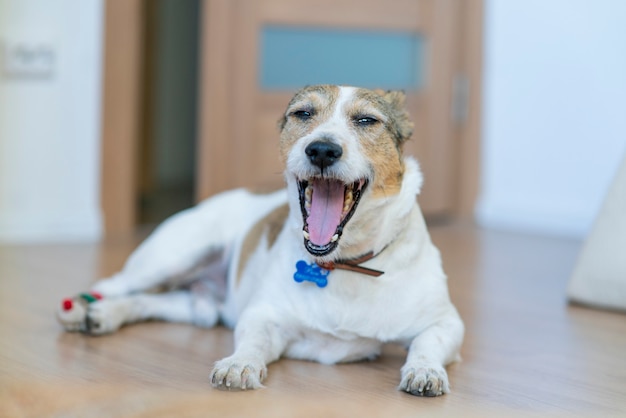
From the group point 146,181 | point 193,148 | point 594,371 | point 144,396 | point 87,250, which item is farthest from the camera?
point 193,148

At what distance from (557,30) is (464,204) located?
100 centimetres

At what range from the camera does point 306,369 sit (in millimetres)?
2217

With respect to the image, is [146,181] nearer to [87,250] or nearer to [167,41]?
[167,41]

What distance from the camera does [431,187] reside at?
16.6 feet

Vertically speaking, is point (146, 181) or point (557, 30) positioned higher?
point (557, 30)

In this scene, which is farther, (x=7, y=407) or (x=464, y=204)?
(x=464, y=204)

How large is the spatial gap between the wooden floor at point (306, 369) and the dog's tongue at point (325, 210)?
1.05 feet

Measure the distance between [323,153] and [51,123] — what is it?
7.68ft

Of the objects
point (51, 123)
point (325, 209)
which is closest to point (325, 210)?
point (325, 209)

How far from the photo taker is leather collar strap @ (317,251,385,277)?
219cm

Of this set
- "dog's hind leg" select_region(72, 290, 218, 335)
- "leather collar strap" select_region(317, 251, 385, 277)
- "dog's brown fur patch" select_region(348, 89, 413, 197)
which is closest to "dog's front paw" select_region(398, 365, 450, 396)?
"leather collar strap" select_region(317, 251, 385, 277)

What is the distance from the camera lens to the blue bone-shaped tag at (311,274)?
7.16ft

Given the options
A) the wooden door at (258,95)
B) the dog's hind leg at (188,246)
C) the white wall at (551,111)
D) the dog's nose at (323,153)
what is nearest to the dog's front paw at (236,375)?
the dog's nose at (323,153)

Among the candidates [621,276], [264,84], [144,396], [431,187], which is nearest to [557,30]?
[431,187]
